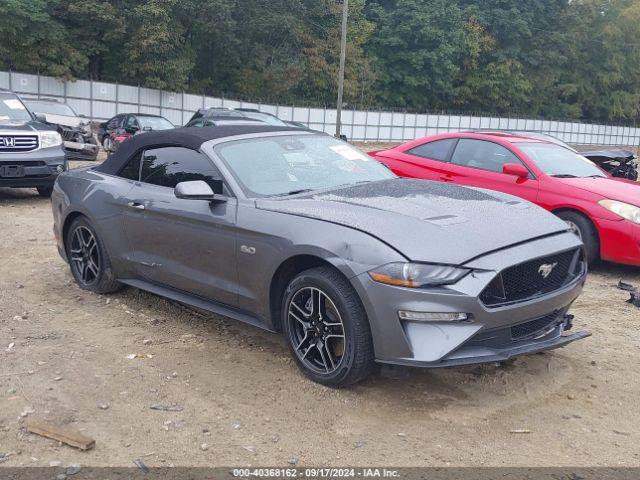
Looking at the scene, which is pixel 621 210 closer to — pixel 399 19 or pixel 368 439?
pixel 368 439

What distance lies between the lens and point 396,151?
371 inches

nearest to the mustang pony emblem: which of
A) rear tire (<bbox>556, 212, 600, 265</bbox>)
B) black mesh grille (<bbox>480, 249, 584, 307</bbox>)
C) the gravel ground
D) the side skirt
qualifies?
black mesh grille (<bbox>480, 249, 584, 307</bbox>)

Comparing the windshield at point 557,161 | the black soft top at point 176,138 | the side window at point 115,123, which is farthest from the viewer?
the side window at point 115,123

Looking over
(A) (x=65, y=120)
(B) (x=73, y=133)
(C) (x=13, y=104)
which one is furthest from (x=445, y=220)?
(A) (x=65, y=120)

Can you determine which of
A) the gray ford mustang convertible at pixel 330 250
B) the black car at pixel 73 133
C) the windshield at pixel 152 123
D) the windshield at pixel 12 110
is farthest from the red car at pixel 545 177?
the windshield at pixel 152 123

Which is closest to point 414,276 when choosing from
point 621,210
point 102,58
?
point 621,210

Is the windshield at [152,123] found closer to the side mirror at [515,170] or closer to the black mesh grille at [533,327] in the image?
the side mirror at [515,170]

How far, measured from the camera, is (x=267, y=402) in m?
3.91

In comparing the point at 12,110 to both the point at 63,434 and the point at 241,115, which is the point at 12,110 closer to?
the point at 241,115

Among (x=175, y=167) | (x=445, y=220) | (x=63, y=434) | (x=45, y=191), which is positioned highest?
(x=175, y=167)

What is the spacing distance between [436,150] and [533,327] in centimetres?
527

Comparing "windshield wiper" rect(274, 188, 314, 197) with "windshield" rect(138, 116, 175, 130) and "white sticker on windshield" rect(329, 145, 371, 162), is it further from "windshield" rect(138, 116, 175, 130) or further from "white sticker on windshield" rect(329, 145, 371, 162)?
"windshield" rect(138, 116, 175, 130)

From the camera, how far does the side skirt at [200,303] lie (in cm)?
449

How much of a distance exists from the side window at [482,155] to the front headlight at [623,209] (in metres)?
1.23
